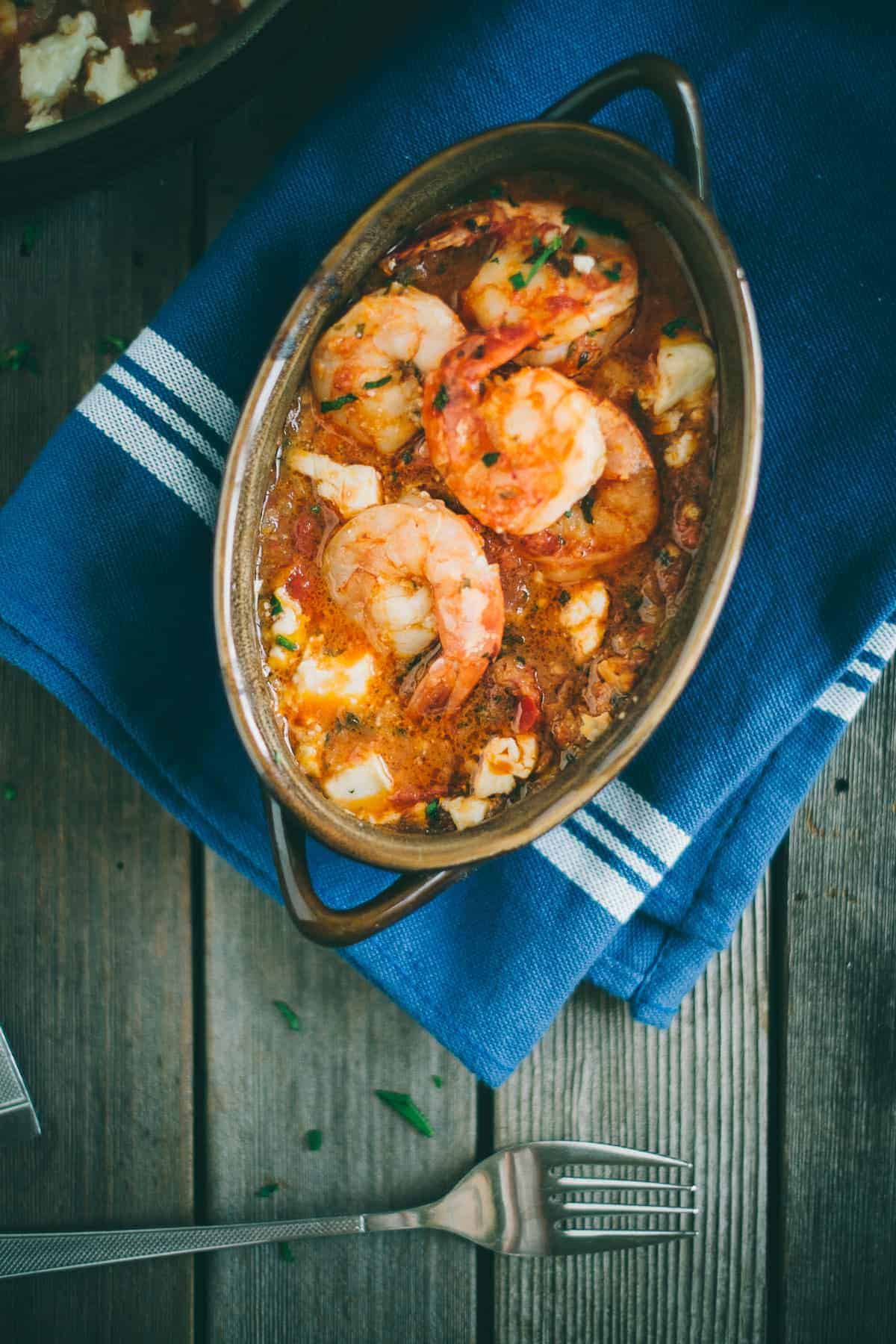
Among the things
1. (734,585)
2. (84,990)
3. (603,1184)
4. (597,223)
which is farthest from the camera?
(84,990)

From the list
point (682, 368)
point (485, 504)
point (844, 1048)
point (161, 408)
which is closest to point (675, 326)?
point (682, 368)

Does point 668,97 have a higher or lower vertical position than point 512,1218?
higher

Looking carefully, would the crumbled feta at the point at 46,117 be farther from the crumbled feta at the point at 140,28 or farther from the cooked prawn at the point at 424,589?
the cooked prawn at the point at 424,589

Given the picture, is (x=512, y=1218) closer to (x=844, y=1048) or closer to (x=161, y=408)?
(x=844, y=1048)

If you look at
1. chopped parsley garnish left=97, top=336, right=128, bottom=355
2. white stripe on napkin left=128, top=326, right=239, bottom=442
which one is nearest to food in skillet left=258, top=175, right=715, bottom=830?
white stripe on napkin left=128, top=326, right=239, bottom=442

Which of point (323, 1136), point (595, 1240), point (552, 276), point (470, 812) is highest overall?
point (552, 276)

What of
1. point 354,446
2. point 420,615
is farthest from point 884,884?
point 354,446

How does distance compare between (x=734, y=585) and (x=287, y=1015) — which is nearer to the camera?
(x=734, y=585)

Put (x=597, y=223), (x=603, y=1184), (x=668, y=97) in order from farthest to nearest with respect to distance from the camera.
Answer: (x=603, y=1184) < (x=597, y=223) < (x=668, y=97)

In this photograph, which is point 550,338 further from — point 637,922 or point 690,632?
point 637,922
